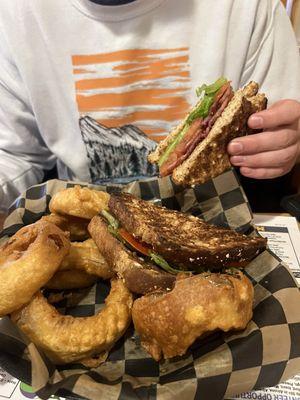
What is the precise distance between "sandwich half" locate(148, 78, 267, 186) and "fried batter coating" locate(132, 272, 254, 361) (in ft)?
2.14

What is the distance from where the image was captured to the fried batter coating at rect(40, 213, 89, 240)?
1435mm

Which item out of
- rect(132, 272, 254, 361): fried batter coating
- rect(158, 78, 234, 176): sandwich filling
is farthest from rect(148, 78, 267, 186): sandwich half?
rect(132, 272, 254, 361): fried batter coating

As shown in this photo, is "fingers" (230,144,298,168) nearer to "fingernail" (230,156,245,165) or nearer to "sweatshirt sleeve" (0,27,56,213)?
"fingernail" (230,156,245,165)

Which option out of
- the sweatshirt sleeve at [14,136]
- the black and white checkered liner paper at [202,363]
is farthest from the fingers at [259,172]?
the sweatshirt sleeve at [14,136]

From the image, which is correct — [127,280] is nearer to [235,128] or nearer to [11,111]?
[235,128]

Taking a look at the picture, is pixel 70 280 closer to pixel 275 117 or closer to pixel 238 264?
pixel 238 264

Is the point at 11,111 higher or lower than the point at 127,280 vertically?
higher

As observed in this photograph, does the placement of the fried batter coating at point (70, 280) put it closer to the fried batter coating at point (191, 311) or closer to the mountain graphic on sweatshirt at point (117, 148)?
the fried batter coating at point (191, 311)

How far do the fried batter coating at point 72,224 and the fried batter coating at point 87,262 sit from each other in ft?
0.46

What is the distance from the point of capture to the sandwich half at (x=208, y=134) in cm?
160

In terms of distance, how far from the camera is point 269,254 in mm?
1310

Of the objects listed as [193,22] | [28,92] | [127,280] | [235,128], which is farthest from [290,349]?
[28,92]

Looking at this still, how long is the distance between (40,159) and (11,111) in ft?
1.13

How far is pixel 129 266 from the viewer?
3.90 feet
